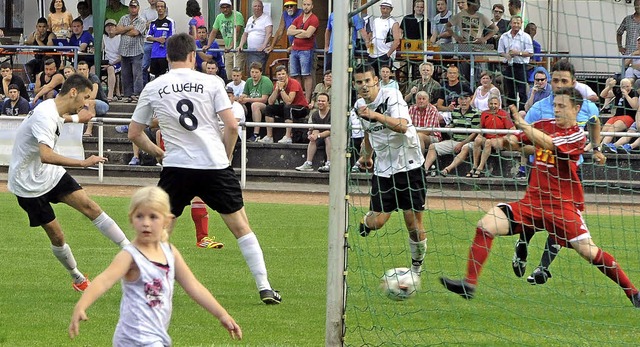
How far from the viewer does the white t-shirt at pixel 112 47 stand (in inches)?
954

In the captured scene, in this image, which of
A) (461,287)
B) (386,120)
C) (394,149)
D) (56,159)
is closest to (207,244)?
(394,149)

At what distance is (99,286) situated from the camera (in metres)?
5.36

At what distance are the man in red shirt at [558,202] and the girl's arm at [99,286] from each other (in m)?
3.79

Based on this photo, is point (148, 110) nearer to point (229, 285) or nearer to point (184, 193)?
point (184, 193)

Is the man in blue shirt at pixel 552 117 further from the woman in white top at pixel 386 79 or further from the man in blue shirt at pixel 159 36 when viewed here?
the man in blue shirt at pixel 159 36

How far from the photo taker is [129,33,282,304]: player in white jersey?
346 inches

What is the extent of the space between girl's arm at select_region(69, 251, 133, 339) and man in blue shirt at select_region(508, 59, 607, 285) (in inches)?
167

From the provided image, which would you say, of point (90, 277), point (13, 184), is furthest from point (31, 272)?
point (13, 184)

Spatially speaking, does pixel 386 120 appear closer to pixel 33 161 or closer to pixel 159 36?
pixel 33 161

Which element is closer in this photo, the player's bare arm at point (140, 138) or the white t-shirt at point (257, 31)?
the player's bare arm at point (140, 138)

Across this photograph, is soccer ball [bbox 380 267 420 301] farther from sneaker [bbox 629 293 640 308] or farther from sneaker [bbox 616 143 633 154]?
sneaker [bbox 616 143 633 154]

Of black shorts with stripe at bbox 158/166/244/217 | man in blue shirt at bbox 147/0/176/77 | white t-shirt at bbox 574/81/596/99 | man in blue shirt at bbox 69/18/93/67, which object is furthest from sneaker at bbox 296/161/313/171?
black shorts with stripe at bbox 158/166/244/217

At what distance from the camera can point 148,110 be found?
891 centimetres

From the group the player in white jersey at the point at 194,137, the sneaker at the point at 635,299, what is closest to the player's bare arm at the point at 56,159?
the player in white jersey at the point at 194,137
